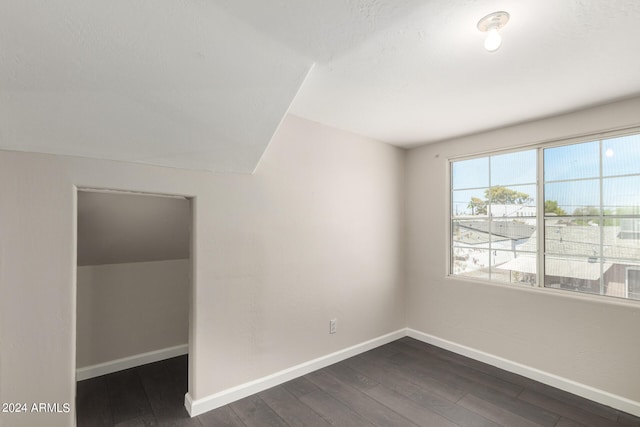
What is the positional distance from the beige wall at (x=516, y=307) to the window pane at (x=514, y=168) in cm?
13

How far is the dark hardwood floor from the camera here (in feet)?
6.83

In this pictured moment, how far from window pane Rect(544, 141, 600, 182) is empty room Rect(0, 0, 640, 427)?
2 centimetres

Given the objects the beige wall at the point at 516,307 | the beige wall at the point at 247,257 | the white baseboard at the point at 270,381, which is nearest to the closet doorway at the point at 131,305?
the white baseboard at the point at 270,381

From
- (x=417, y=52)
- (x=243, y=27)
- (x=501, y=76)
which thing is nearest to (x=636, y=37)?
(x=501, y=76)

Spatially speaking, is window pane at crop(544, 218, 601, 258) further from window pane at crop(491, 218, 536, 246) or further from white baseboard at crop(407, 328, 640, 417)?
white baseboard at crop(407, 328, 640, 417)

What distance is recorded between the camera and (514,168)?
114 inches

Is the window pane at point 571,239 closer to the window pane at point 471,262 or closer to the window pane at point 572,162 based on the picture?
the window pane at point 572,162

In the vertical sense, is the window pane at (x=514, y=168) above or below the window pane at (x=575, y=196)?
above

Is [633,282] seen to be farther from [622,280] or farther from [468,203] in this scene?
[468,203]

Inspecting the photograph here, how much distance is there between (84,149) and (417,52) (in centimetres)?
195

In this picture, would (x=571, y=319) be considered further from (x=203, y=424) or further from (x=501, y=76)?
(x=203, y=424)

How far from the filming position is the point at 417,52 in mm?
1660

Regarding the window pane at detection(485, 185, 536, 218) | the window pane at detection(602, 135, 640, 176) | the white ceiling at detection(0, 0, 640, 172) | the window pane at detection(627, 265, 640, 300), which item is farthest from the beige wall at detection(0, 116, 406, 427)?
the window pane at detection(627, 265, 640, 300)

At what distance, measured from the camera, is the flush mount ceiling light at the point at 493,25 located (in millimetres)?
1368
